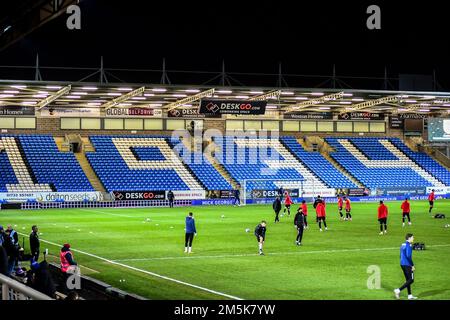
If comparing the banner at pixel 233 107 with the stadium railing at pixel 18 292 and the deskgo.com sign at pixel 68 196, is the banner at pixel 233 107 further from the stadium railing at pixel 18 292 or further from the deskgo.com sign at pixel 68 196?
the stadium railing at pixel 18 292

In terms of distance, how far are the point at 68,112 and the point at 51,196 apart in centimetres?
1329

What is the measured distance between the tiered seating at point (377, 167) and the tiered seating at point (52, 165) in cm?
2921

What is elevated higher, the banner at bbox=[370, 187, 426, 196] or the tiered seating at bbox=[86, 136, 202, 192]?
the tiered seating at bbox=[86, 136, 202, 192]

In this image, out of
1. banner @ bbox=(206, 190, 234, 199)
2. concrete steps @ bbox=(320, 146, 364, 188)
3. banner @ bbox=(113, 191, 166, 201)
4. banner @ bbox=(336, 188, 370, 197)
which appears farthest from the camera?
concrete steps @ bbox=(320, 146, 364, 188)

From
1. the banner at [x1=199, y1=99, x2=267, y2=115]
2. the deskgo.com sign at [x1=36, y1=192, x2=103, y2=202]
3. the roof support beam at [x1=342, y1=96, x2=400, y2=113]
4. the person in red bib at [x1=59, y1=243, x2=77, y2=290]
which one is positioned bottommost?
the deskgo.com sign at [x1=36, y1=192, x2=103, y2=202]

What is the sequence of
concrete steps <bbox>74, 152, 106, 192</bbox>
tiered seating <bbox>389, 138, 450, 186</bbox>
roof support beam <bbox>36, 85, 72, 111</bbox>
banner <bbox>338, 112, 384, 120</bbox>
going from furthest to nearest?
1. banner <bbox>338, 112, 384, 120</bbox>
2. tiered seating <bbox>389, 138, 450, 186</bbox>
3. concrete steps <bbox>74, 152, 106, 192</bbox>
4. roof support beam <bbox>36, 85, 72, 111</bbox>

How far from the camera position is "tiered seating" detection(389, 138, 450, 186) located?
80.1 m

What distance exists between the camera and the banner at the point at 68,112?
6981cm

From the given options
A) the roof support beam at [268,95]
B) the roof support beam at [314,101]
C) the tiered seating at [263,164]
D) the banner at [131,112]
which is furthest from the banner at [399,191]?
the banner at [131,112]

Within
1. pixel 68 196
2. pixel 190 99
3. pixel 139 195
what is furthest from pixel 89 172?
pixel 190 99

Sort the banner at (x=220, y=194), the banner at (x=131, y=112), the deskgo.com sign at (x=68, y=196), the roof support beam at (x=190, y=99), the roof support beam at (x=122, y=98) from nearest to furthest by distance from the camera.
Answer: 1. the roof support beam at (x=122, y=98)
2. the deskgo.com sign at (x=68, y=196)
3. the roof support beam at (x=190, y=99)
4. the banner at (x=220, y=194)
5. the banner at (x=131, y=112)

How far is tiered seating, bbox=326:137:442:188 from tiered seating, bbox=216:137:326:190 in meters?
6.22

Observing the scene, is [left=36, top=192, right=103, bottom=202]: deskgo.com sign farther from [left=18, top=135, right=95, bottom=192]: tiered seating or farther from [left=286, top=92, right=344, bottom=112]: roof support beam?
[left=286, top=92, right=344, bottom=112]: roof support beam

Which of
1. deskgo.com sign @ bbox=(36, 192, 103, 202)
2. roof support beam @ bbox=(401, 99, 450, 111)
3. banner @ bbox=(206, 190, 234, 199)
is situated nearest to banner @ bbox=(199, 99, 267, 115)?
banner @ bbox=(206, 190, 234, 199)
